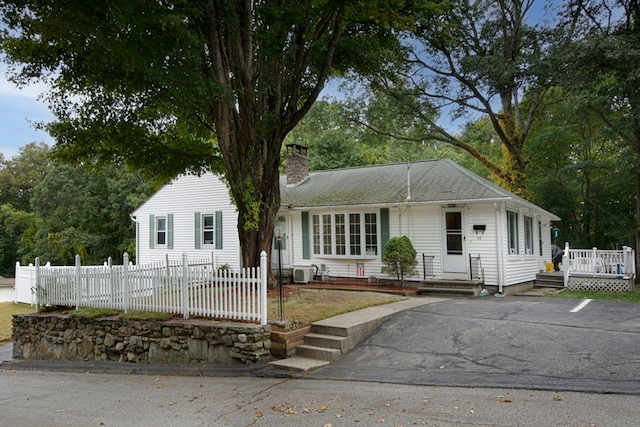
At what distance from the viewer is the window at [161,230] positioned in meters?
19.7

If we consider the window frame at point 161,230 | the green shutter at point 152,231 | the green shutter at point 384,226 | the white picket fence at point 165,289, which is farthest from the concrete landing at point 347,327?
the green shutter at point 152,231

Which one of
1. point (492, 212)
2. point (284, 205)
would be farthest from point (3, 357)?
point (492, 212)

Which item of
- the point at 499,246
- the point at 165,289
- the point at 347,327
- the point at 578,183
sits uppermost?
the point at 578,183

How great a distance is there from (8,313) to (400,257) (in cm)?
1604

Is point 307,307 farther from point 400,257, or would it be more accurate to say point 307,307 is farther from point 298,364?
point 400,257

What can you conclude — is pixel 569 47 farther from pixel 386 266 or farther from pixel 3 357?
pixel 3 357

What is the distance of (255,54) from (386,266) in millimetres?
7502

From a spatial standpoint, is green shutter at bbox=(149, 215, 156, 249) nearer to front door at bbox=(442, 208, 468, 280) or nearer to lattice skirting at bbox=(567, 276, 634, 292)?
front door at bbox=(442, 208, 468, 280)

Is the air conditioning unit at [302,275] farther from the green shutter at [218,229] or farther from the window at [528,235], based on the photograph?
the window at [528,235]

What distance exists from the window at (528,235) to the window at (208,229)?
1190 centimetres

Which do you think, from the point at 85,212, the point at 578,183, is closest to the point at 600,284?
the point at 578,183

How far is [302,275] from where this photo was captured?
50.5 feet

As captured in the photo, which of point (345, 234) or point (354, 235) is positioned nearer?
point (354, 235)

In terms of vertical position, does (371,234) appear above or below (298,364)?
above
